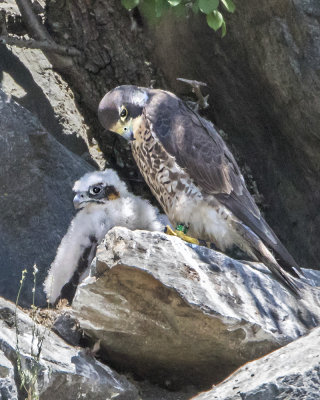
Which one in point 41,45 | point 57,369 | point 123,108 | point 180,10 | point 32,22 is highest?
point 180,10

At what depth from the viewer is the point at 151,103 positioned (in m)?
5.23

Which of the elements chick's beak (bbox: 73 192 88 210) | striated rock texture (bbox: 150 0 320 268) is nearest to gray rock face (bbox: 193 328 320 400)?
chick's beak (bbox: 73 192 88 210)

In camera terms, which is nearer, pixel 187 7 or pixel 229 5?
pixel 229 5

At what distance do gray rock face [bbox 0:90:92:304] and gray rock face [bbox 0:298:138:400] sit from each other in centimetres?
112

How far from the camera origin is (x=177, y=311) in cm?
382

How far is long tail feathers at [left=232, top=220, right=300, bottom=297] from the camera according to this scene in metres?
4.43

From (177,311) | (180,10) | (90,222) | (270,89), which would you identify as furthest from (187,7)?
(177,311)

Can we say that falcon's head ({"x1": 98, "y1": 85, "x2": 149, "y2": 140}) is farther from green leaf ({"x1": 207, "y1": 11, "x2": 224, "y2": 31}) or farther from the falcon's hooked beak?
green leaf ({"x1": 207, "y1": 11, "x2": 224, "y2": 31})

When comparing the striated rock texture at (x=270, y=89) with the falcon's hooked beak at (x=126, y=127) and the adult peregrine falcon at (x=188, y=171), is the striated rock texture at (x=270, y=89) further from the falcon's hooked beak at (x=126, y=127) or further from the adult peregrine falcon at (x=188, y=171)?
the falcon's hooked beak at (x=126, y=127)

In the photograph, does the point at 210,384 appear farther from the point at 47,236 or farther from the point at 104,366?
the point at 47,236

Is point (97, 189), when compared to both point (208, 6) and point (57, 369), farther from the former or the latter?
point (57, 369)

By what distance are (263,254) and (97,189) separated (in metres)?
1.07

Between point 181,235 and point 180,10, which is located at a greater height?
point 180,10

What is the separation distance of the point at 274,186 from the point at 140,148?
1137mm
